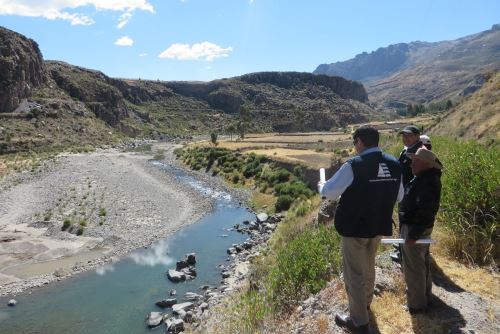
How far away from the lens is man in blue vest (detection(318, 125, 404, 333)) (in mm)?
5875

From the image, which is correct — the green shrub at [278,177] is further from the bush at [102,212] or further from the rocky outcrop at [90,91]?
the rocky outcrop at [90,91]

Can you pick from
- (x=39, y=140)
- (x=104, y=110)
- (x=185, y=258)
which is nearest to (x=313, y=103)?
(x=104, y=110)

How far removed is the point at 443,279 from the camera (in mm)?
7902

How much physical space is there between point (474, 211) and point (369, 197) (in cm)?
453

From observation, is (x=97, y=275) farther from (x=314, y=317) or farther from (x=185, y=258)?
(x=314, y=317)

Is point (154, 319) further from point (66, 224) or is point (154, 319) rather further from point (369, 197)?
point (66, 224)

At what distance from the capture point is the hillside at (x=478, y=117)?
27016mm

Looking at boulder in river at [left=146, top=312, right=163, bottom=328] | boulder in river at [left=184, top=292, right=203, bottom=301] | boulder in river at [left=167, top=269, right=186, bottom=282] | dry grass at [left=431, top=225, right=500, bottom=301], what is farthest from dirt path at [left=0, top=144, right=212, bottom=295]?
dry grass at [left=431, top=225, right=500, bottom=301]

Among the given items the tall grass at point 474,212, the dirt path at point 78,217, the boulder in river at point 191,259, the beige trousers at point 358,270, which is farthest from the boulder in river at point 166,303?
the beige trousers at point 358,270

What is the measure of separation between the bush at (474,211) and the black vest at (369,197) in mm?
3782

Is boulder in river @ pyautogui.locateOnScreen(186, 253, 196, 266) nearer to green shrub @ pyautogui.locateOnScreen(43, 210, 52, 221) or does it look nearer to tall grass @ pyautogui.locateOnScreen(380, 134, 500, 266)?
green shrub @ pyautogui.locateOnScreen(43, 210, 52, 221)

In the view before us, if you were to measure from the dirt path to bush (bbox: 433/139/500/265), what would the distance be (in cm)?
1816

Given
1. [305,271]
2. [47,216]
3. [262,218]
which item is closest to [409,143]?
[305,271]

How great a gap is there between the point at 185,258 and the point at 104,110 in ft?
387
